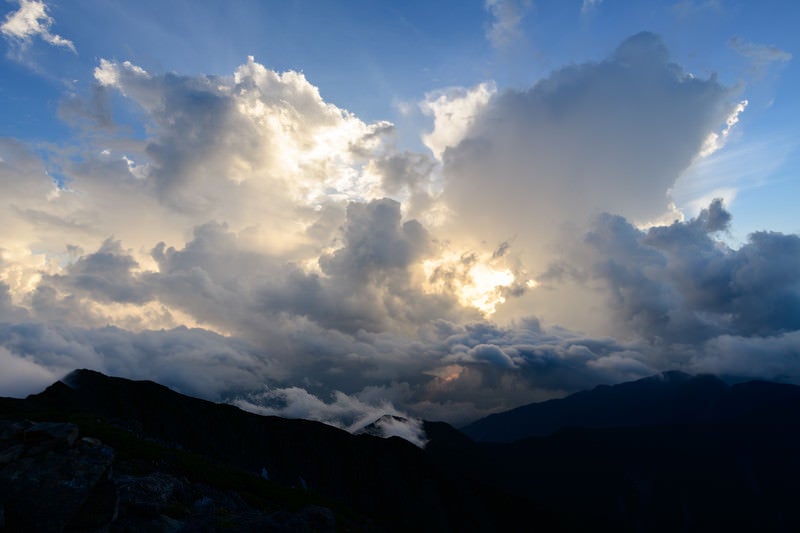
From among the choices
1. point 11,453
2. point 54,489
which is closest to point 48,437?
point 11,453

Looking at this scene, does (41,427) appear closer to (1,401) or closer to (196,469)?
(196,469)

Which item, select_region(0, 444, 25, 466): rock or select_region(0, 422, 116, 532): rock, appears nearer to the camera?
select_region(0, 422, 116, 532): rock

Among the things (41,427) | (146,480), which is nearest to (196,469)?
(146,480)

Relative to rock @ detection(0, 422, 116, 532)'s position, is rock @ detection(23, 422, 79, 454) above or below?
above

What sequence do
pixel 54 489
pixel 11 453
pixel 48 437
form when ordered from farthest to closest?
pixel 48 437, pixel 11 453, pixel 54 489

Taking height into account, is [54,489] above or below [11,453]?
below

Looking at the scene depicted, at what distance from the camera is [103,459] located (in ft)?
99.9

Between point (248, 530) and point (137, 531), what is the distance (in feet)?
27.1

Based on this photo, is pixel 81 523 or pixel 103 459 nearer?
pixel 81 523

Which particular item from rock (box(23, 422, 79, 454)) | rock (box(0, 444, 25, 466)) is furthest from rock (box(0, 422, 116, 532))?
rock (box(23, 422, 79, 454))

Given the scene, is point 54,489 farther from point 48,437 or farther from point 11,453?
point 48,437

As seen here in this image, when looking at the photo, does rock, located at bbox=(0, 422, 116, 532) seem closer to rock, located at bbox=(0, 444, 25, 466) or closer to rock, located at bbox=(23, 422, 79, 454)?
rock, located at bbox=(0, 444, 25, 466)

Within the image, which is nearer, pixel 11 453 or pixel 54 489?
pixel 54 489

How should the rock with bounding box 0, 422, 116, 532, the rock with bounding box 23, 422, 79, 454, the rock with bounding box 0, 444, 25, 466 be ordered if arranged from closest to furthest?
the rock with bounding box 0, 422, 116, 532, the rock with bounding box 0, 444, 25, 466, the rock with bounding box 23, 422, 79, 454
